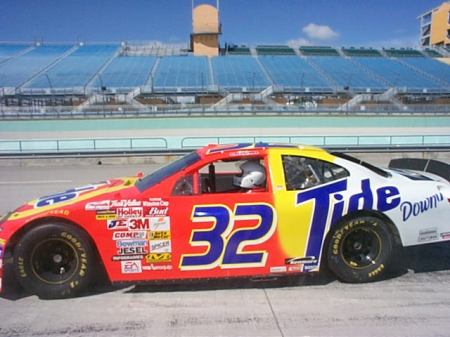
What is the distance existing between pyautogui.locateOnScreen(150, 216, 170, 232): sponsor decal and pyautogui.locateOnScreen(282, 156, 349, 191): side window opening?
4.24 feet

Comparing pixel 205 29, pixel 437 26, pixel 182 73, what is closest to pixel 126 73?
pixel 182 73

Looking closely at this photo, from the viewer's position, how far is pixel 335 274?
4.36 metres

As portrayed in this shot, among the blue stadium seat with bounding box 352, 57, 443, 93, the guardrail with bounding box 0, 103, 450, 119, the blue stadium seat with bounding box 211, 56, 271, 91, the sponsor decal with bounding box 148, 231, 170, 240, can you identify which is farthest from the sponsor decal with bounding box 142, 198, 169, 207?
the blue stadium seat with bounding box 352, 57, 443, 93

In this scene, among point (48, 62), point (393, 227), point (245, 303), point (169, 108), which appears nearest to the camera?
point (245, 303)

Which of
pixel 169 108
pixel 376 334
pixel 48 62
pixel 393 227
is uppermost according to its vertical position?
pixel 48 62

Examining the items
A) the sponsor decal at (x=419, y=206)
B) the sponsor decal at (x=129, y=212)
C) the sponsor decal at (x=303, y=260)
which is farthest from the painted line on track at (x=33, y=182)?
the sponsor decal at (x=419, y=206)

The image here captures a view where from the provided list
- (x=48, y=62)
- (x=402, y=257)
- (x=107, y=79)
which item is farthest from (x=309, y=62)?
(x=402, y=257)

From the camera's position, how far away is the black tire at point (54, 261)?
13.0 feet

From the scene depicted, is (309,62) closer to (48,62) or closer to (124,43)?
(124,43)

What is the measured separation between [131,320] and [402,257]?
3.48 metres

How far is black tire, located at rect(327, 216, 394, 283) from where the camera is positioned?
4250 mm

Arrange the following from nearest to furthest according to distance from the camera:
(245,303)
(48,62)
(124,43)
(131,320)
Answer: (131,320) → (245,303) → (48,62) → (124,43)

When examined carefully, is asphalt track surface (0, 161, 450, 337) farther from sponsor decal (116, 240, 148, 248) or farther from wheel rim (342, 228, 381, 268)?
sponsor decal (116, 240, 148, 248)

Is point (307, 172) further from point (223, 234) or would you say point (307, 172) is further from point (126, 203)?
point (126, 203)
